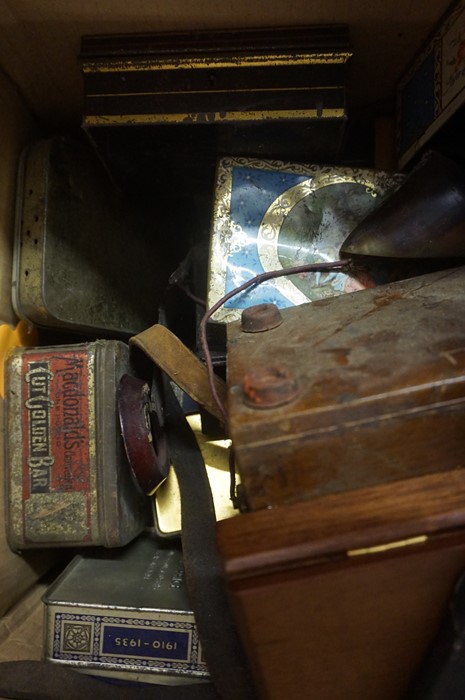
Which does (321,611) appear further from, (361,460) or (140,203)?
(140,203)

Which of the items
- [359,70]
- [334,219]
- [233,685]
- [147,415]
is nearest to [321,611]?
[233,685]

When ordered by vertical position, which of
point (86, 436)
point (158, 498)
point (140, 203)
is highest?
point (140, 203)

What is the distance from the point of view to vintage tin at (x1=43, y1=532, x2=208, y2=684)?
0.75 meters

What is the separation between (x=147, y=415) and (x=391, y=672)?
1.52 feet

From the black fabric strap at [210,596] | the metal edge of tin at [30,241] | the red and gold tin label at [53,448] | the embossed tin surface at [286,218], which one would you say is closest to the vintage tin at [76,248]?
the metal edge of tin at [30,241]

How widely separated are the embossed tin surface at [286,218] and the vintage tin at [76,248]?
0.28m

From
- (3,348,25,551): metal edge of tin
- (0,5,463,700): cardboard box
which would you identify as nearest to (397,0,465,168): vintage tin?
(0,5,463,700): cardboard box

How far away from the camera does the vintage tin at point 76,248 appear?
0.92m

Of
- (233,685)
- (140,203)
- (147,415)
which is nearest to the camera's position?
(233,685)

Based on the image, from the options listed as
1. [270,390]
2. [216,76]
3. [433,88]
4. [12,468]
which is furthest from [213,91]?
[12,468]

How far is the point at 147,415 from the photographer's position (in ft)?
2.66

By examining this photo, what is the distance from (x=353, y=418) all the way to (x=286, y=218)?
20.2 inches

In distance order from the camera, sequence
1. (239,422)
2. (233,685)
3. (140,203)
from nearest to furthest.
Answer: (239,422), (233,685), (140,203)

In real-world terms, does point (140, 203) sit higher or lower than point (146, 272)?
higher
